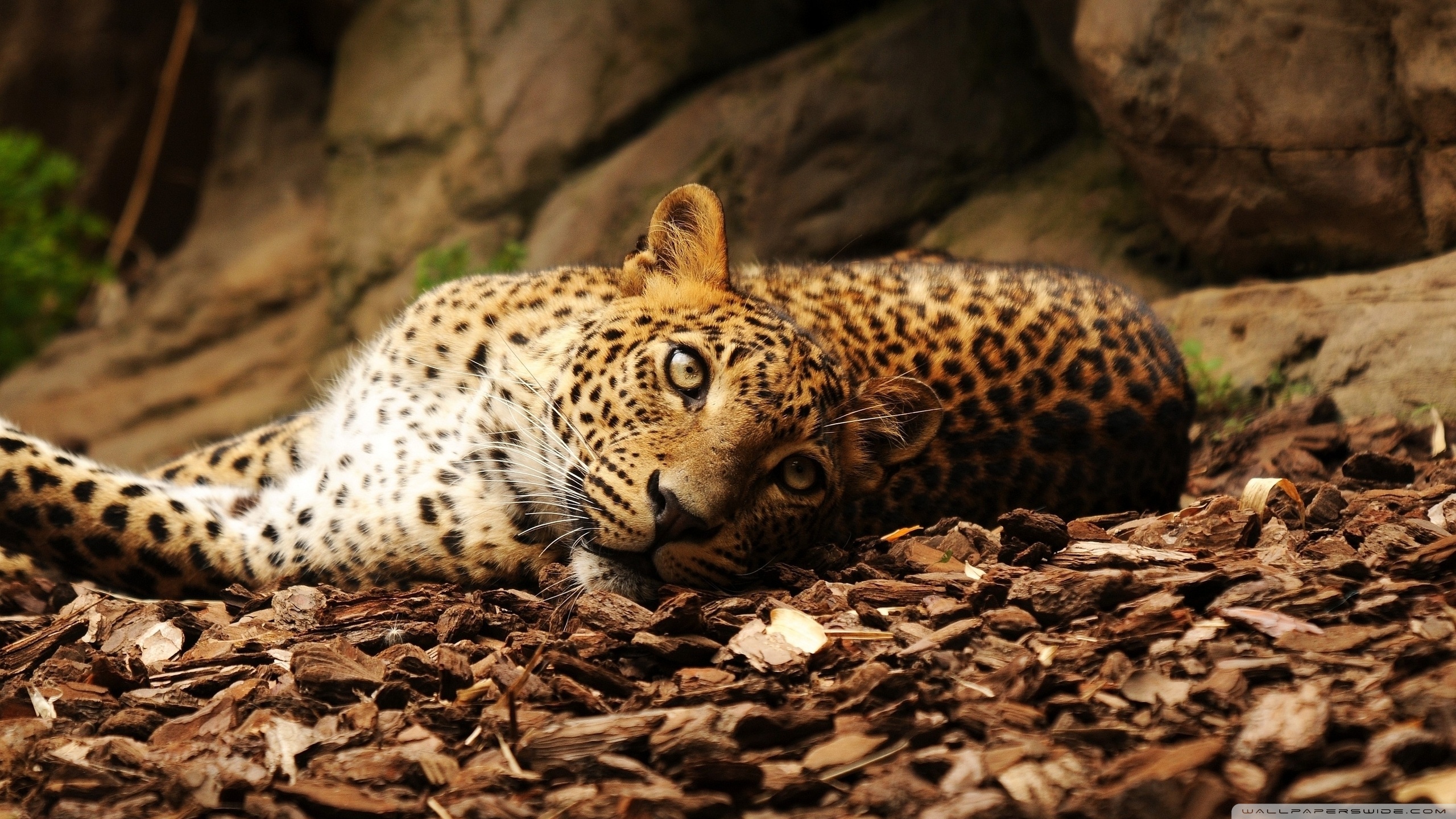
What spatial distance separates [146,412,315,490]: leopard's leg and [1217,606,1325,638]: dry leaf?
4460mm

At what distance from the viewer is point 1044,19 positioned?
9234 millimetres

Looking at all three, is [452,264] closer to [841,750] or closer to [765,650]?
[765,650]

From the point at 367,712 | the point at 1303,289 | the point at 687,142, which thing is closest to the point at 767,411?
the point at 367,712

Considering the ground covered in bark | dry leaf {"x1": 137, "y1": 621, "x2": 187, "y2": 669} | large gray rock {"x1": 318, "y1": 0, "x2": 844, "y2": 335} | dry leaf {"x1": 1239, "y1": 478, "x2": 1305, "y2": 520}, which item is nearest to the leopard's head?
the ground covered in bark

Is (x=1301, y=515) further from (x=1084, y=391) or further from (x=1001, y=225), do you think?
(x=1001, y=225)

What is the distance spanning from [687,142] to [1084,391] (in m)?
5.86

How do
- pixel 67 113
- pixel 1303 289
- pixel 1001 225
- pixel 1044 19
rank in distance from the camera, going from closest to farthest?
pixel 1303 289 → pixel 1044 19 → pixel 1001 225 → pixel 67 113

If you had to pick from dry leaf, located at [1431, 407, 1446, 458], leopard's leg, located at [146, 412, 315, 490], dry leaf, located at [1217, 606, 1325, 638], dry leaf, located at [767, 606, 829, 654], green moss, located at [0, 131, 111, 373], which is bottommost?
dry leaf, located at [1431, 407, 1446, 458]

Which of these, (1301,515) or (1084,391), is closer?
(1301,515)

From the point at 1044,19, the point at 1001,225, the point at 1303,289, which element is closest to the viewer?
the point at 1303,289

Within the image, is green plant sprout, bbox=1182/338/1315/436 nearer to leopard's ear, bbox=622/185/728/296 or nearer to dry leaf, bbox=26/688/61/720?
leopard's ear, bbox=622/185/728/296

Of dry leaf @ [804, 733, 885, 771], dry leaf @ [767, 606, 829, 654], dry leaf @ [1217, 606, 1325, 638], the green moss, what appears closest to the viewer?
dry leaf @ [804, 733, 885, 771]

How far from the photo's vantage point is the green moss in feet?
36.6

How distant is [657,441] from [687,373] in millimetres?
375
